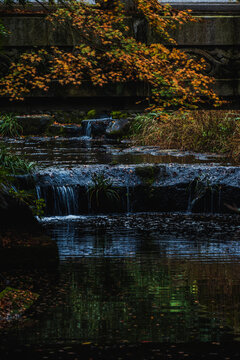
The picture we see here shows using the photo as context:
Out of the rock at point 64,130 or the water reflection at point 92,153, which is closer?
the water reflection at point 92,153

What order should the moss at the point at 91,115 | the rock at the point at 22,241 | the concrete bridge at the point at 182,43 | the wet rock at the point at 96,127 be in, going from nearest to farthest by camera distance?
the rock at the point at 22,241, the concrete bridge at the point at 182,43, the wet rock at the point at 96,127, the moss at the point at 91,115

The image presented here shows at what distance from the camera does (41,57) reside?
12.4 metres

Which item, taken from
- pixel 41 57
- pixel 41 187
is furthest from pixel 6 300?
pixel 41 57

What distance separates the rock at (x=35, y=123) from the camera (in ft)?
48.9

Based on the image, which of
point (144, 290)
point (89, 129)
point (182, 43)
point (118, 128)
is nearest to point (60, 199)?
point (144, 290)

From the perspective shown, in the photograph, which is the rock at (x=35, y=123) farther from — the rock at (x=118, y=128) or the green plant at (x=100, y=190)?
the green plant at (x=100, y=190)

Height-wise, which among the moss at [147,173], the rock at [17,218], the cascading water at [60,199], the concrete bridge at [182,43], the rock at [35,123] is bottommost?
the cascading water at [60,199]

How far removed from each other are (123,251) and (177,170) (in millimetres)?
3226

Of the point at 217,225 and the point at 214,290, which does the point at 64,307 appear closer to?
the point at 214,290

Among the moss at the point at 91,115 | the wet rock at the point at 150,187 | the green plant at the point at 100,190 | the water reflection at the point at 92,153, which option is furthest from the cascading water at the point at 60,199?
the moss at the point at 91,115

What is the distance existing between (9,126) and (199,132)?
5169mm

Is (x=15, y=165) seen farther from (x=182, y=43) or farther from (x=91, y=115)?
(x=91, y=115)

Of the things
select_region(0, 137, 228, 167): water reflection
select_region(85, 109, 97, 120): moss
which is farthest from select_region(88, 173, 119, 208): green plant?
select_region(85, 109, 97, 120): moss

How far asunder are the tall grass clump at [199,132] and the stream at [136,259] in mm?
538
